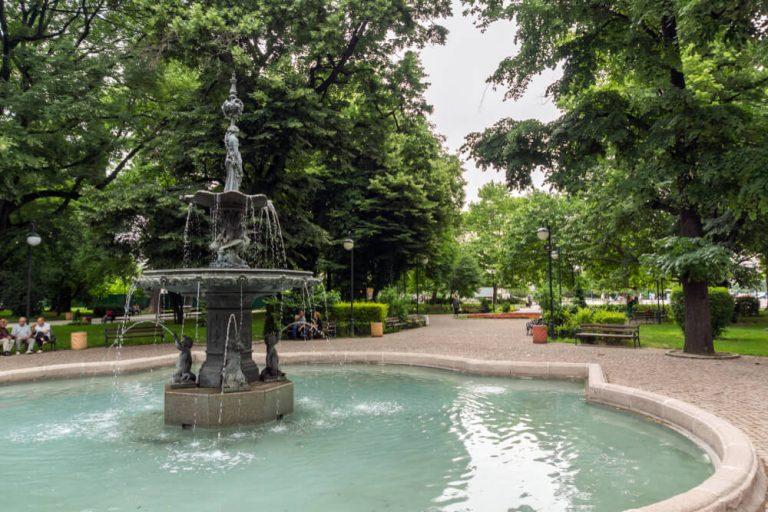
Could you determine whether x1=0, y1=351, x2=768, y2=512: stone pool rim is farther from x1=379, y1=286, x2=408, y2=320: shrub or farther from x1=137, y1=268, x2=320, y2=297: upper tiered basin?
x1=379, y1=286, x2=408, y2=320: shrub

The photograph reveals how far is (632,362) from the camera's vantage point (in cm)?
1327

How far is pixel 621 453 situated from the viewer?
660cm

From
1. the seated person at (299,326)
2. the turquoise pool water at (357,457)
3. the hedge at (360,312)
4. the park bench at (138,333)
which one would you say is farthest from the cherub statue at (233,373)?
the hedge at (360,312)

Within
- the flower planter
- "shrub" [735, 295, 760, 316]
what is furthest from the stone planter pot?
"shrub" [735, 295, 760, 316]

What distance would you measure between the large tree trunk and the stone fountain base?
1239cm

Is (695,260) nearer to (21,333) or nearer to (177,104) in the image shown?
(177,104)

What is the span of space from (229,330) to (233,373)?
78 centimetres

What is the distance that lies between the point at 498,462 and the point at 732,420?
12.6 feet

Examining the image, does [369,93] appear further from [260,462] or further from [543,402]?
[260,462]

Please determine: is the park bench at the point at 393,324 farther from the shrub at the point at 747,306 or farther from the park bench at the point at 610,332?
the shrub at the point at 747,306

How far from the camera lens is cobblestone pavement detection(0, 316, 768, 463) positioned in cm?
831

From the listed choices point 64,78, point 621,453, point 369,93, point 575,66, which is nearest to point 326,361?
point 621,453

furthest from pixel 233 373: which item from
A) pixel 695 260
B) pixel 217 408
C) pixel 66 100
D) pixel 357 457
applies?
pixel 66 100

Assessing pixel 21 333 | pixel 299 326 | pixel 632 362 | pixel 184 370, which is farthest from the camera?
pixel 299 326
